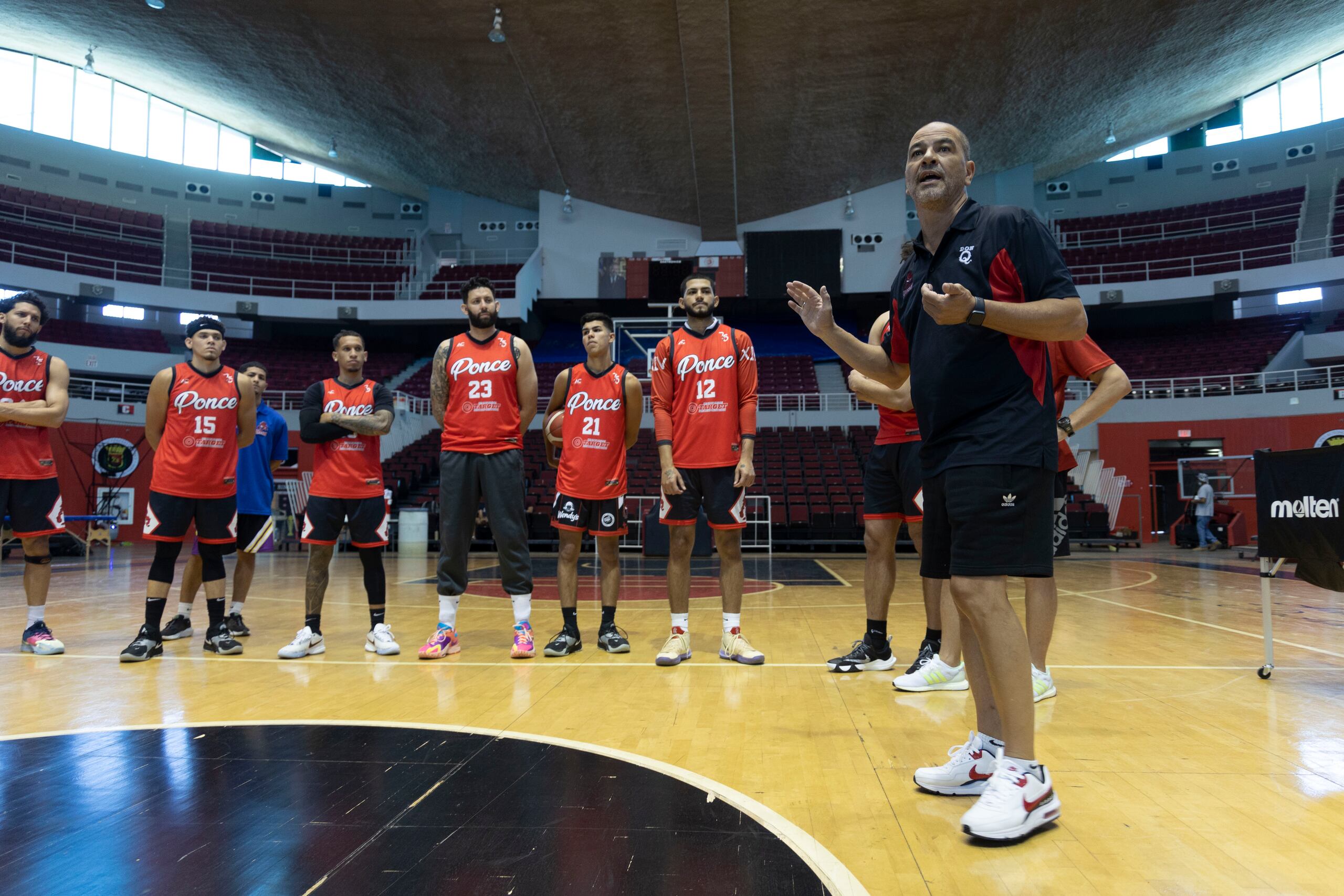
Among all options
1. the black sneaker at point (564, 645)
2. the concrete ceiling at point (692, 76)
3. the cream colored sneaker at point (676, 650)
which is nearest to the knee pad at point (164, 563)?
the black sneaker at point (564, 645)

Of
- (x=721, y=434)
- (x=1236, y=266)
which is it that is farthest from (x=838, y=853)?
(x=1236, y=266)

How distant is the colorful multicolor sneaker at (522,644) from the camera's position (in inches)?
155

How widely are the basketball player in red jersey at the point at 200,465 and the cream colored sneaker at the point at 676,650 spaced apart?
231 cm

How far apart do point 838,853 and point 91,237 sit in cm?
2690

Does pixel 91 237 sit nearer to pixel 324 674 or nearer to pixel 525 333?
pixel 525 333

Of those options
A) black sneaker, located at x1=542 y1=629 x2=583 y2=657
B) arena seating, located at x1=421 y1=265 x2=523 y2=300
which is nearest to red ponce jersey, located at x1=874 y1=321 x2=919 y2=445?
black sneaker, located at x1=542 y1=629 x2=583 y2=657

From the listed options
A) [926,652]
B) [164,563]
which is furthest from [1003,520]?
[164,563]

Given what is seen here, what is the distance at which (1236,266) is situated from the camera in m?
20.0

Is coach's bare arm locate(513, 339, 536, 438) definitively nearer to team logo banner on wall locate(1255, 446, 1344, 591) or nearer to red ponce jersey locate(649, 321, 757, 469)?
red ponce jersey locate(649, 321, 757, 469)

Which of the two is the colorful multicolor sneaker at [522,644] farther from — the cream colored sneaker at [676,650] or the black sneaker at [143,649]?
the black sneaker at [143,649]

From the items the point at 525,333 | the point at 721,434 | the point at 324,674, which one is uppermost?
the point at 525,333

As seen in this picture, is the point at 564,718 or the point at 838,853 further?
the point at 564,718

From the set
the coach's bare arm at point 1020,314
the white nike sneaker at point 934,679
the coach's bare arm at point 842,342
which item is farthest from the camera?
the white nike sneaker at point 934,679

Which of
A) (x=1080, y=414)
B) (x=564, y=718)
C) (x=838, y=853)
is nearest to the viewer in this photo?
(x=838, y=853)
